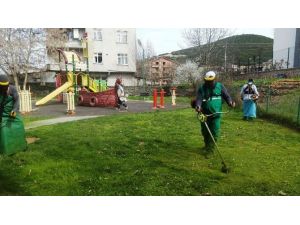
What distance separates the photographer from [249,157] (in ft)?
19.3

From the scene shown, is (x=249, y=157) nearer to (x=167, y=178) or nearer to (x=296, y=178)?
(x=296, y=178)

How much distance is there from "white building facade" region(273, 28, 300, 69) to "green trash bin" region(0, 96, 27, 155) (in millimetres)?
18752

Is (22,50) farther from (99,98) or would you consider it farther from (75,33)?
(99,98)

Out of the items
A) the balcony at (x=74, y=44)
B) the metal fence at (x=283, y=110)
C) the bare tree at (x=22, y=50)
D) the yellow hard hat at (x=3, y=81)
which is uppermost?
the balcony at (x=74, y=44)

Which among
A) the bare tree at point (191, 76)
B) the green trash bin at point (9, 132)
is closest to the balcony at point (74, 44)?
the bare tree at point (191, 76)

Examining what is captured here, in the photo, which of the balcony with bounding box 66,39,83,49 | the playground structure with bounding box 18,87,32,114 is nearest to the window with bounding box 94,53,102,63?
the balcony with bounding box 66,39,83,49

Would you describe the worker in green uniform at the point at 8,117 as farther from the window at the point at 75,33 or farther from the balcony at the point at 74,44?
the window at the point at 75,33

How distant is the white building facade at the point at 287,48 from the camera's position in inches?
824

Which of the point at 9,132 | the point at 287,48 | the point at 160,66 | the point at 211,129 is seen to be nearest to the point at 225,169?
the point at 211,129

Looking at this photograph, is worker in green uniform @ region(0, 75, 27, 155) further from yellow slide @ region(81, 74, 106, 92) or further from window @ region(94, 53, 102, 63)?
window @ region(94, 53, 102, 63)

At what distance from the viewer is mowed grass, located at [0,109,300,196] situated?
434cm

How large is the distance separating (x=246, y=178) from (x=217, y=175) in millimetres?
437

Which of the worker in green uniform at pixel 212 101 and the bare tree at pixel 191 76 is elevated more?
the bare tree at pixel 191 76

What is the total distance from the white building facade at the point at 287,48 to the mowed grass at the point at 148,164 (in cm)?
1442
